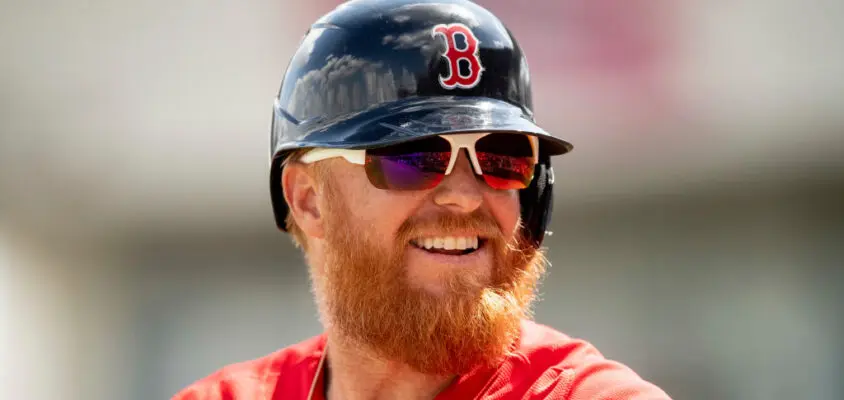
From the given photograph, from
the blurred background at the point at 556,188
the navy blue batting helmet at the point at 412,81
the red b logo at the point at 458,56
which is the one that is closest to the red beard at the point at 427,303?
the navy blue batting helmet at the point at 412,81

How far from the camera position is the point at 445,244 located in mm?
2781

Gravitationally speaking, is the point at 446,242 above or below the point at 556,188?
above

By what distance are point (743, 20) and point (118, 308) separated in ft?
21.3

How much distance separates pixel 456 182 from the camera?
110 inches

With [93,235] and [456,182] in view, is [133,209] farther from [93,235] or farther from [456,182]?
[456,182]

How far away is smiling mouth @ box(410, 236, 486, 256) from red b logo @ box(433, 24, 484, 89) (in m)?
0.45

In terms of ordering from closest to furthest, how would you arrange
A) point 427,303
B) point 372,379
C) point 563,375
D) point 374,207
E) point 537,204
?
point 563,375 < point 427,303 < point 374,207 < point 372,379 < point 537,204

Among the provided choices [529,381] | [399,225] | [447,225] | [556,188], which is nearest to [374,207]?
[399,225]

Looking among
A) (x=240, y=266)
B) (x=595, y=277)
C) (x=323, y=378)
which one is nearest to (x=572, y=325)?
(x=595, y=277)

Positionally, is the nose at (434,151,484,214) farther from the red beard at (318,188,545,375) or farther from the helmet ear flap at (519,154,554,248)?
the helmet ear flap at (519,154,554,248)

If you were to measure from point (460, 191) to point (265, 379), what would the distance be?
3.21ft

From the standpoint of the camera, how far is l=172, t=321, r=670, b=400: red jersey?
2.52 m

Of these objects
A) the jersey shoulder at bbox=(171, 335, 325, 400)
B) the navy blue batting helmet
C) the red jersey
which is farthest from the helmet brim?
the jersey shoulder at bbox=(171, 335, 325, 400)

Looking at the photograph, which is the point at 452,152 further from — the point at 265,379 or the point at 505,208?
the point at 265,379
